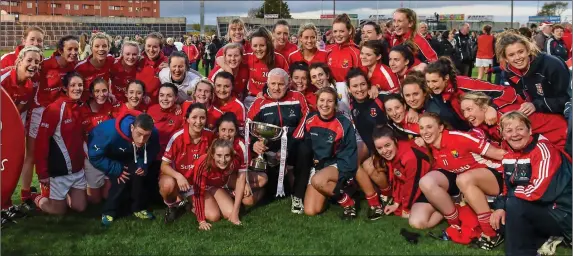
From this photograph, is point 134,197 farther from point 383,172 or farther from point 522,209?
point 522,209

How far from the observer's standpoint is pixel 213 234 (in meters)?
4.49

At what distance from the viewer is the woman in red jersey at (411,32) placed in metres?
6.32

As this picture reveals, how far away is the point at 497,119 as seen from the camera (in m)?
4.57

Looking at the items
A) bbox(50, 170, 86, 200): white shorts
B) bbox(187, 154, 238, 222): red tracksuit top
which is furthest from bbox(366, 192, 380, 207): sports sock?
bbox(50, 170, 86, 200): white shorts

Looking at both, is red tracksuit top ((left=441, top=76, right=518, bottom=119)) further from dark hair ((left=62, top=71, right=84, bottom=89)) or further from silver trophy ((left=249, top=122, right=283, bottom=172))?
dark hair ((left=62, top=71, right=84, bottom=89))

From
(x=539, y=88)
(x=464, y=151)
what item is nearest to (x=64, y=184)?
(x=464, y=151)

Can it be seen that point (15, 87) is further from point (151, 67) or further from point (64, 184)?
point (151, 67)

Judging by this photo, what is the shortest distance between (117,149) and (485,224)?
133 inches

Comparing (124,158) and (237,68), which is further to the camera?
(237,68)

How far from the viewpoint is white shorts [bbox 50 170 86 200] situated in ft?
16.8

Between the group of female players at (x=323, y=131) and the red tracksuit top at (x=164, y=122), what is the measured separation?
1cm

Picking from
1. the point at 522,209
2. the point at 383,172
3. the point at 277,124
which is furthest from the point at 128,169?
the point at 522,209

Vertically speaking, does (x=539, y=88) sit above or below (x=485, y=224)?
above

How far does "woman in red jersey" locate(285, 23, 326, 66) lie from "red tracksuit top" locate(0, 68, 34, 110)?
118 inches
